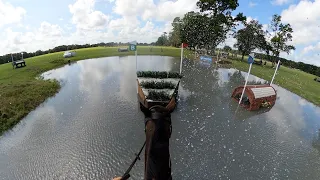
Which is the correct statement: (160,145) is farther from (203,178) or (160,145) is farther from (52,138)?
(52,138)

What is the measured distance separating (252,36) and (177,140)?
4307 centimetres

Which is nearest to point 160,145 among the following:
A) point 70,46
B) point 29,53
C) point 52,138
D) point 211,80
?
point 52,138

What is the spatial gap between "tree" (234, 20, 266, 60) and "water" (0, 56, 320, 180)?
1222 inches

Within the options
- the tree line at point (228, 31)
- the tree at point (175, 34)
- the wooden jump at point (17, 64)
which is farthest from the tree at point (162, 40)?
the wooden jump at point (17, 64)

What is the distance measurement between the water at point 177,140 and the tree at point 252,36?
3104 cm

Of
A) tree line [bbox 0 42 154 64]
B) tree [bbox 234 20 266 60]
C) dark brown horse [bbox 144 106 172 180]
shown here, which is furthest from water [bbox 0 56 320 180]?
tree line [bbox 0 42 154 64]

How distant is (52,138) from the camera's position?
38.9 feet

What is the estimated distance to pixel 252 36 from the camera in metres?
46.8

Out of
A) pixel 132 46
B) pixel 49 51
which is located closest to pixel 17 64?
pixel 132 46

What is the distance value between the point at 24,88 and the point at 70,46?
48.3 m

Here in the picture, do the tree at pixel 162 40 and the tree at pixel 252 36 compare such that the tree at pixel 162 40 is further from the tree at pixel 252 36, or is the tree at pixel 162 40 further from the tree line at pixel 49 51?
the tree at pixel 252 36

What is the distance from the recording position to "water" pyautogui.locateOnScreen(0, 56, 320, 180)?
9344 mm

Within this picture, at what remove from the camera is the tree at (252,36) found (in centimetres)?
4656

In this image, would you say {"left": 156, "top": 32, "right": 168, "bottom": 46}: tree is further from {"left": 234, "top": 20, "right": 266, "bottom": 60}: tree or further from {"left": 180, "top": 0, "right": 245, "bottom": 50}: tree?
{"left": 234, "top": 20, "right": 266, "bottom": 60}: tree
